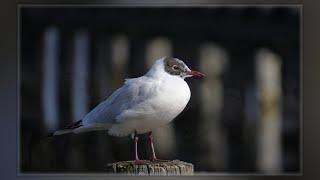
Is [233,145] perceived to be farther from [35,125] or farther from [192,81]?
[35,125]

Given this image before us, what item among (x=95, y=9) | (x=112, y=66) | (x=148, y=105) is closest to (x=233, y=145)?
(x=148, y=105)

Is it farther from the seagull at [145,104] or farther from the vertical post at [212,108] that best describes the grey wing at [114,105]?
the vertical post at [212,108]

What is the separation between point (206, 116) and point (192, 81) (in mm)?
296

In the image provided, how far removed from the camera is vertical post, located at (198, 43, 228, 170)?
17.1 feet

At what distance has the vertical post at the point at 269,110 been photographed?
17.1ft

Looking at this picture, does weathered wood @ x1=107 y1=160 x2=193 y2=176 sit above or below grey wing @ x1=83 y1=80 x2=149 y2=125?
below

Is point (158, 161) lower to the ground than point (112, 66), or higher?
lower

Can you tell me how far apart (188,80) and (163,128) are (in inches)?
16.7

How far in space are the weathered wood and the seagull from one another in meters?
0.05

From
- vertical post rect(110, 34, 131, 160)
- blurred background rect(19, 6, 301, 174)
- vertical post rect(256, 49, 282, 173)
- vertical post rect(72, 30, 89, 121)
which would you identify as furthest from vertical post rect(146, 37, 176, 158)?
vertical post rect(256, 49, 282, 173)

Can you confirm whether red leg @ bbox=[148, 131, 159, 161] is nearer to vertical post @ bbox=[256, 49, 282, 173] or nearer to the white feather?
the white feather

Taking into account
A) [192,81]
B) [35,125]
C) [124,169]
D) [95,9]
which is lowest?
[124,169]

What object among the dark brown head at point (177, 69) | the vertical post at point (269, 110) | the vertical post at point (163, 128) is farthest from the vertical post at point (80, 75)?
the vertical post at point (269, 110)

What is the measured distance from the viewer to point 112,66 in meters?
5.24
